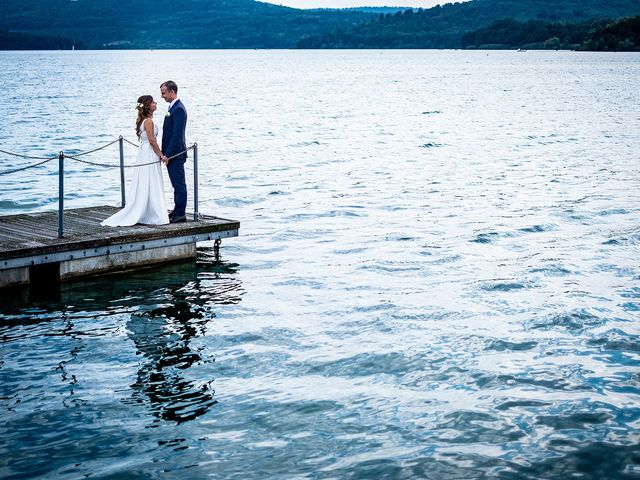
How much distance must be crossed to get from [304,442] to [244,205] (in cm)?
1468

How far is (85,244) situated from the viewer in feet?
44.9

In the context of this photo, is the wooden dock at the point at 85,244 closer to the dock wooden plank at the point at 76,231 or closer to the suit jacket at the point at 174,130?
the dock wooden plank at the point at 76,231

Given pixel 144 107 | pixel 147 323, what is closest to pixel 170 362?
pixel 147 323

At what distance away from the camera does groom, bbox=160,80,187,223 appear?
14617 millimetres

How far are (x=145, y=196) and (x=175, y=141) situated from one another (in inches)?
44.1

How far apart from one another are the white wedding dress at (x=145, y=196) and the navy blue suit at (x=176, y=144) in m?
0.25

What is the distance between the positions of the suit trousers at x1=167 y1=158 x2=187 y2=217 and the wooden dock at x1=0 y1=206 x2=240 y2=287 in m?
0.32

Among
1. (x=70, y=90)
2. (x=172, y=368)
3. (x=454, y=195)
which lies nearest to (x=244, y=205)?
(x=454, y=195)

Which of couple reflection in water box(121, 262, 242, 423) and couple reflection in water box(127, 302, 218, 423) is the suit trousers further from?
couple reflection in water box(127, 302, 218, 423)

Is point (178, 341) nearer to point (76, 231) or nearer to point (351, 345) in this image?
point (351, 345)

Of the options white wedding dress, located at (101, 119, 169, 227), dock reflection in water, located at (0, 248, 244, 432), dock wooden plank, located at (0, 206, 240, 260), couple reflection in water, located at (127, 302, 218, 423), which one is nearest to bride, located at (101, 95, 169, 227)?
white wedding dress, located at (101, 119, 169, 227)

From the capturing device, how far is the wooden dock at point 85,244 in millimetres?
13312

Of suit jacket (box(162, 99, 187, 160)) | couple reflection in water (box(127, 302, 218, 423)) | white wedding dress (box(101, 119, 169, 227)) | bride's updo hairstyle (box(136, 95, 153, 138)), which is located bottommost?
couple reflection in water (box(127, 302, 218, 423))

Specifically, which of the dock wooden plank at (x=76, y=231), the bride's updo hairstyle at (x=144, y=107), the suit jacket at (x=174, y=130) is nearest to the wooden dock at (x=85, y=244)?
the dock wooden plank at (x=76, y=231)
